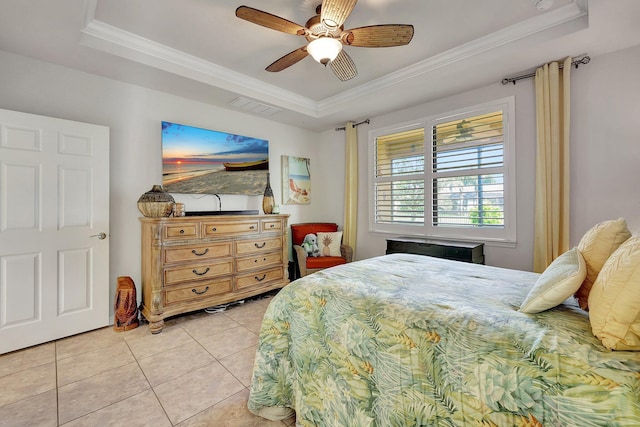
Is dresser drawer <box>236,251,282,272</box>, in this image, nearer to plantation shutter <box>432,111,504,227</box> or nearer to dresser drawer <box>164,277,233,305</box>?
dresser drawer <box>164,277,233,305</box>

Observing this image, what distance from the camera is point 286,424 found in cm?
155

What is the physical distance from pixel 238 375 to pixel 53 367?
141 cm

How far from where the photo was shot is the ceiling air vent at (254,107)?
3.49m

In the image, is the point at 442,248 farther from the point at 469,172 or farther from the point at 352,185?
the point at 352,185

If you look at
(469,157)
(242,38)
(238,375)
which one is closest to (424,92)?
(469,157)

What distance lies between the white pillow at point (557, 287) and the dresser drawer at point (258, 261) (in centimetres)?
278

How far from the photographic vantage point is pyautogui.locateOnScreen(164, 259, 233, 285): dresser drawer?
278 cm

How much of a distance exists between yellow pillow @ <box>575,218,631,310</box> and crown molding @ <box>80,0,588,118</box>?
1.96 meters

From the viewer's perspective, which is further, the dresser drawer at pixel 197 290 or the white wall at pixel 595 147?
the dresser drawer at pixel 197 290

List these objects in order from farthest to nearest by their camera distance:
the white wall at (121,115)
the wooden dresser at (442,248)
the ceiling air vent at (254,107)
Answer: the ceiling air vent at (254,107) → the wooden dresser at (442,248) → the white wall at (121,115)

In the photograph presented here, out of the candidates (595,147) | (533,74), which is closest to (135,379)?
(595,147)

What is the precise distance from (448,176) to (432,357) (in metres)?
2.89

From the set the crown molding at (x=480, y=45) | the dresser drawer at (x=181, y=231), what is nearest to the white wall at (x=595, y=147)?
the crown molding at (x=480, y=45)

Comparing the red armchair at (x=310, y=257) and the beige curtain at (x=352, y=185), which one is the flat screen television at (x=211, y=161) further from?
the beige curtain at (x=352, y=185)
